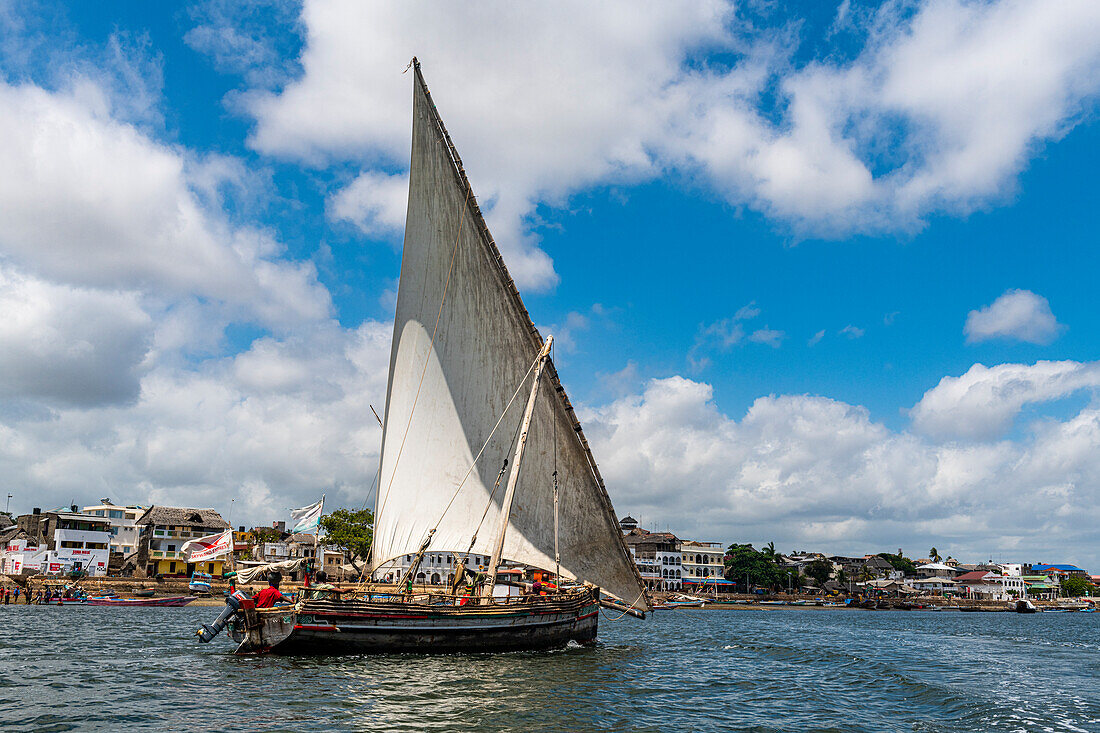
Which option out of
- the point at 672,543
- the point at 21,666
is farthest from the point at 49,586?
the point at 672,543

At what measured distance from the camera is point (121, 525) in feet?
378

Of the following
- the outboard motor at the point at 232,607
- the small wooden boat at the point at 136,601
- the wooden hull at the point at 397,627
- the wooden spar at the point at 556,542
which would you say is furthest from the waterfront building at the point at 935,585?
the outboard motor at the point at 232,607

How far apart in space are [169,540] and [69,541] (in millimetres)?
13493

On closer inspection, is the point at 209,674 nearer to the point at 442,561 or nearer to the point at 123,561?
the point at 123,561

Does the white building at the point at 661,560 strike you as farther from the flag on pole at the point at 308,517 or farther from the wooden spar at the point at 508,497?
→ the wooden spar at the point at 508,497

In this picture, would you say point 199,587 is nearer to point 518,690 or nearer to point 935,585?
point 518,690

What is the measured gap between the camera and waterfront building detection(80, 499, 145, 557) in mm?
113562

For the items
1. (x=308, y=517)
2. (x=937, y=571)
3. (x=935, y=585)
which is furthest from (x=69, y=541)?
(x=937, y=571)

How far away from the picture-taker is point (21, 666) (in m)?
25.9

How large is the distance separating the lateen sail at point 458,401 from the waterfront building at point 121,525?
96953 millimetres

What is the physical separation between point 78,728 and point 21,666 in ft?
38.6

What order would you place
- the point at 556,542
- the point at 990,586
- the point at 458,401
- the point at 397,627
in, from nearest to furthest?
the point at 397,627 < the point at 458,401 < the point at 556,542 < the point at 990,586

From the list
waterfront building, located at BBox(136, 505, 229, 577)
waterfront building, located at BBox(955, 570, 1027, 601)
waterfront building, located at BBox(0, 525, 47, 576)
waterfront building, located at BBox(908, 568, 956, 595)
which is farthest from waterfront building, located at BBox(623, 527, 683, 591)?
waterfront building, located at BBox(0, 525, 47, 576)

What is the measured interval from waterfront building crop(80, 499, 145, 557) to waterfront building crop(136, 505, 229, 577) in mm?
1595
